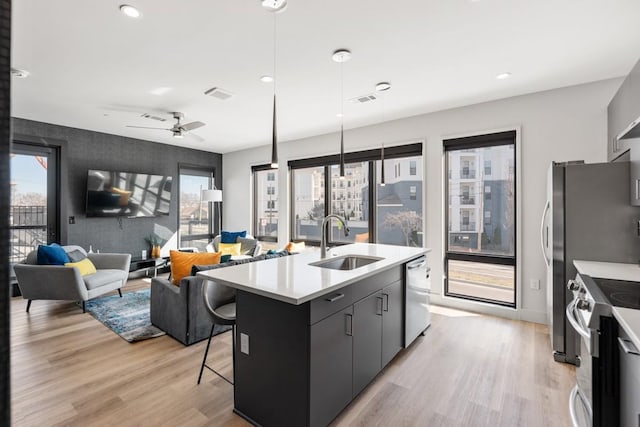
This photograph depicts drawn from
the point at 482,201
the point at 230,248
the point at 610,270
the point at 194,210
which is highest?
the point at 482,201

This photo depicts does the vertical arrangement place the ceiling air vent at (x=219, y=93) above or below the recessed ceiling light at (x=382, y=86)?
below

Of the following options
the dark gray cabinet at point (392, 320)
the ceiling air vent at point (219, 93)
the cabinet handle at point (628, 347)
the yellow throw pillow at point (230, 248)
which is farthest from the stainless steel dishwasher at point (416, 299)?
the yellow throw pillow at point (230, 248)

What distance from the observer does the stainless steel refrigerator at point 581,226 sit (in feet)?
8.83

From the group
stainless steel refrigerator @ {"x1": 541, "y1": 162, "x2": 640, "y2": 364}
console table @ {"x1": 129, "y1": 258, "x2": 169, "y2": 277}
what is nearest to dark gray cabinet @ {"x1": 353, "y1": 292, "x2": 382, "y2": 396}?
stainless steel refrigerator @ {"x1": 541, "y1": 162, "x2": 640, "y2": 364}

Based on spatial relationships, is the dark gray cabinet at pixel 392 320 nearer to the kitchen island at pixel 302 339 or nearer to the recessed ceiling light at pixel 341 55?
the kitchen island at pixel 302 339

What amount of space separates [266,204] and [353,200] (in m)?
2.21

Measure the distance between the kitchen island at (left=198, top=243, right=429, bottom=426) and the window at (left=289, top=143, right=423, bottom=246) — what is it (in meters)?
2.51

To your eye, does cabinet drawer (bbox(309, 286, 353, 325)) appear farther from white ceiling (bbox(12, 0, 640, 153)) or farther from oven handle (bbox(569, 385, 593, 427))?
white ceiling (bbox(12, 0, 640, 153))

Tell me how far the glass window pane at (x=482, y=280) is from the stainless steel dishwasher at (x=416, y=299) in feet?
3.91

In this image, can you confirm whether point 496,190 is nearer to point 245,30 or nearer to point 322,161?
point 322,161

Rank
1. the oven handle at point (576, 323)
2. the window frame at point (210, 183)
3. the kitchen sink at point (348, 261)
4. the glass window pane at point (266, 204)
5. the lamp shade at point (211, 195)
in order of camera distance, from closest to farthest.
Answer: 1. the oven handle at point (576, 323)
2. the kitchen sink at point (348, 261)
3. the lamp shade at point (211, 195)
4. the glass window pane at point (266, 204)
5. the window frame at point (210, 183)

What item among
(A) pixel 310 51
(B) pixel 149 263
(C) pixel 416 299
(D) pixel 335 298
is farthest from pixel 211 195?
(D) pixel 335 298

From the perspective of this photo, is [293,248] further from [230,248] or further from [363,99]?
[363,99]

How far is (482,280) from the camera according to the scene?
432 cm
